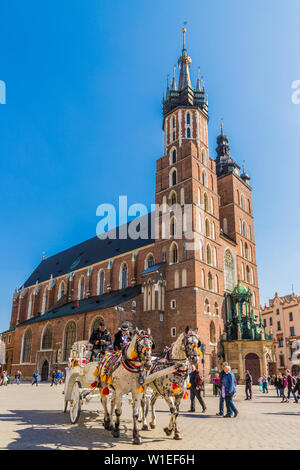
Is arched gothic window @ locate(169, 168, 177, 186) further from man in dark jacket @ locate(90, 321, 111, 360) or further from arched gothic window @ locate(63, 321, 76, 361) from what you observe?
man in dark jacket @ locate(90, 321, 111, 360)

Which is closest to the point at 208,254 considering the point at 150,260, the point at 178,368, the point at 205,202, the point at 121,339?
the point at 205,202

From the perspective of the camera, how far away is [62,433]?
814 cm

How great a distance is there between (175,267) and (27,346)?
23.7 metres

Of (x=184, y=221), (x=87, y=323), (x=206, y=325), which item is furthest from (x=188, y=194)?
(x=87, y=323)

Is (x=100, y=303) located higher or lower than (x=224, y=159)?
lower

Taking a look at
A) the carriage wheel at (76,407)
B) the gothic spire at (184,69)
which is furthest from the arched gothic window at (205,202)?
the carriage wheel at (76,407)

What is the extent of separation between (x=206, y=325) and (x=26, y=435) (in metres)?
24.5

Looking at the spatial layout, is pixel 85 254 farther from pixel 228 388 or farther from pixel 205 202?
pixel 228 388

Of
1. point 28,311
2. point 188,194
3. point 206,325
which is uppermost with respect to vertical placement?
point 188,194

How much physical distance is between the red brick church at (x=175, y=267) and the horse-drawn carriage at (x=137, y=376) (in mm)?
21180

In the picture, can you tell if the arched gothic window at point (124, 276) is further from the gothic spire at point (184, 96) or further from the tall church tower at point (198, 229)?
the gothic spire at point (184, 96)

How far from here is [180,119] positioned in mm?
40188

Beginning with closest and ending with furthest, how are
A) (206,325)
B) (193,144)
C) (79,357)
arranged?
(79,357), (206,325), (193,144)
